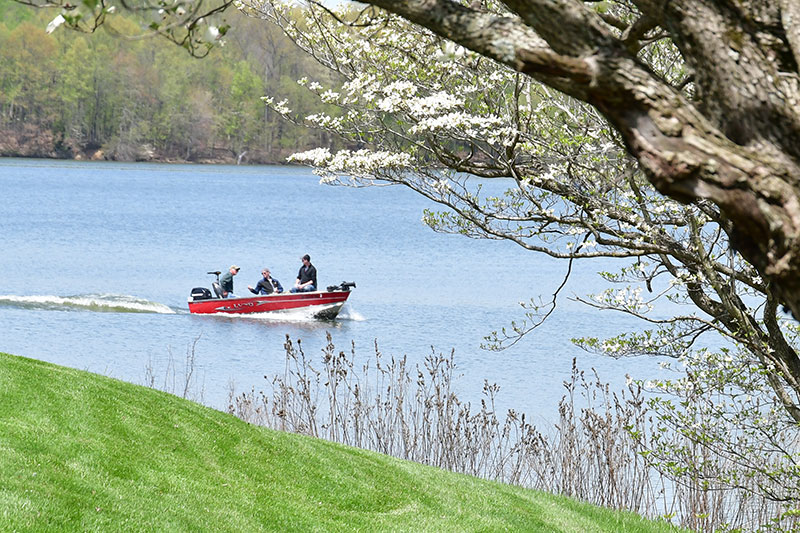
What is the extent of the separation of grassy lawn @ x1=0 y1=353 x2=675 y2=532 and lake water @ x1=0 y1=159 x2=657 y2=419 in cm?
864

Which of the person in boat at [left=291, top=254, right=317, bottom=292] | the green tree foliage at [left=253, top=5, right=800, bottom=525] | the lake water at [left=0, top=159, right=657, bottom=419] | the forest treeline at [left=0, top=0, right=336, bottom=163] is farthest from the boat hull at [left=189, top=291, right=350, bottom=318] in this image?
the forest treeline at [left=0, top=0, right=336, bottom=163]

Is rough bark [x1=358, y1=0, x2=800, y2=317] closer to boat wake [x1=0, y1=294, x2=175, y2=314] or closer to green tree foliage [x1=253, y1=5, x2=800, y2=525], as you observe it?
green tree foliage [x1=253, y1=5, x2=800, y2=525]

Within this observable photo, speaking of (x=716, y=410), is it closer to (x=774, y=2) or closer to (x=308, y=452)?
(x=308, y=452)

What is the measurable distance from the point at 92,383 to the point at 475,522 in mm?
3971

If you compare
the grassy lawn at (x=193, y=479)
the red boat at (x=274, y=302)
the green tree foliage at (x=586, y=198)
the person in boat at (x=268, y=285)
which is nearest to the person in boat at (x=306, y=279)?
the red boat at (x=274, y=302)

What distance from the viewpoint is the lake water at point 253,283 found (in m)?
22.8

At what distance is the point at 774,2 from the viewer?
271cm

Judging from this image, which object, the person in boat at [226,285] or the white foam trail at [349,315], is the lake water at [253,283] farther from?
the person in boat at [226,285]

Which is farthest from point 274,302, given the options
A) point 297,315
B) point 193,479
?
point 193,479

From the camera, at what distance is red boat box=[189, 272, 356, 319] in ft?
91.8

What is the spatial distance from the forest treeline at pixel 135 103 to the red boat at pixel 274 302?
7708 centimetres

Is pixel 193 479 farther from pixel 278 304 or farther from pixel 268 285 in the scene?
pixel 268 285

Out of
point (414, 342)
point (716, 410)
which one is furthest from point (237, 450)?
point (414, 342)

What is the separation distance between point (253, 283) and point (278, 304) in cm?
697
